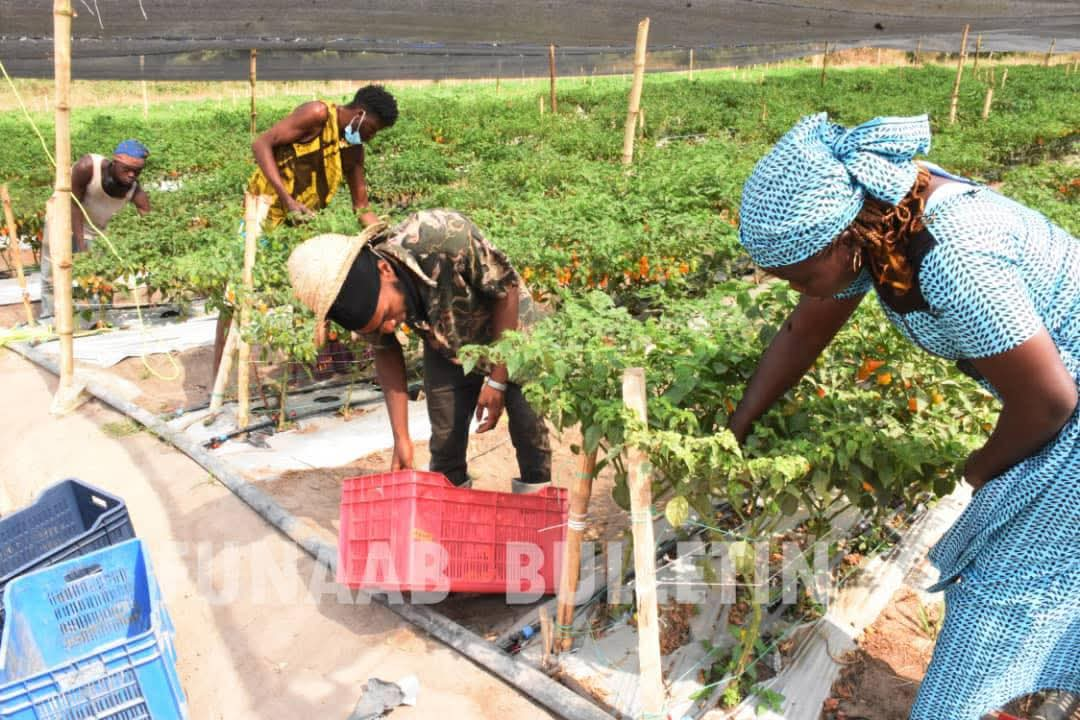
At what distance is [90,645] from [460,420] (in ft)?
4.77

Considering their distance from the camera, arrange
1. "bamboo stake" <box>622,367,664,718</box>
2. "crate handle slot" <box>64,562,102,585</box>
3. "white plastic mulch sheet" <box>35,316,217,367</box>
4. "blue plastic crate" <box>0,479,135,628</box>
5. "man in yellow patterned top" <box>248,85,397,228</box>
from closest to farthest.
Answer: "bamboo stake" <box>622,367,664,718</box>
"crate handle slot" <box>64,562,102,585</box>
"blue plastic crate" <box>0,479,135,628</box>
"man in yellow patterned top" <box>248,85,397,228</box>
"white plastic mulch sheet" <box>35,316,217,367</box>

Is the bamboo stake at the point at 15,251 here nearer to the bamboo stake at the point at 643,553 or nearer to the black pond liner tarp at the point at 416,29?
the black pond liner tarp at the point at 416,29

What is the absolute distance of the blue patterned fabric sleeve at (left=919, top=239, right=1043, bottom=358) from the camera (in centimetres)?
A: 153

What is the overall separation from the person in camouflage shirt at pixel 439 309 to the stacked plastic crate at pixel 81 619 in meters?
0.99

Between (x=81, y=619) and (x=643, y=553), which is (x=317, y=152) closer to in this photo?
(x=81, y=619)

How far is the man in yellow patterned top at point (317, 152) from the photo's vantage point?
4.63 metres

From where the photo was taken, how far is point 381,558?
274cm

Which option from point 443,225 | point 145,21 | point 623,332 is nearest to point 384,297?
point 443,225

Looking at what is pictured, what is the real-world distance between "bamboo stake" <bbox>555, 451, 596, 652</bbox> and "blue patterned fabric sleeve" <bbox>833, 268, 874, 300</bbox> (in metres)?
0.82

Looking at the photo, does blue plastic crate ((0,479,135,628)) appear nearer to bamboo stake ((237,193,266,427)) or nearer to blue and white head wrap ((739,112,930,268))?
bamboo stake ((237,193,266,427))

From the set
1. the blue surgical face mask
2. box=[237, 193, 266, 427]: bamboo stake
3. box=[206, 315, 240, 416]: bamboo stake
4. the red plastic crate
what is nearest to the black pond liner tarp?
the blue surgical face mask

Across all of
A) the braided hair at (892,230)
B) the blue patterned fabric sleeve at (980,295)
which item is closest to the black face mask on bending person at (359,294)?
the braided hair at (892,230)

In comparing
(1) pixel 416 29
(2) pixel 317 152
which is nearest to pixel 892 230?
(2) pixel 317 152

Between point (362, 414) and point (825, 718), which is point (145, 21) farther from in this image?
point (825, 718)
